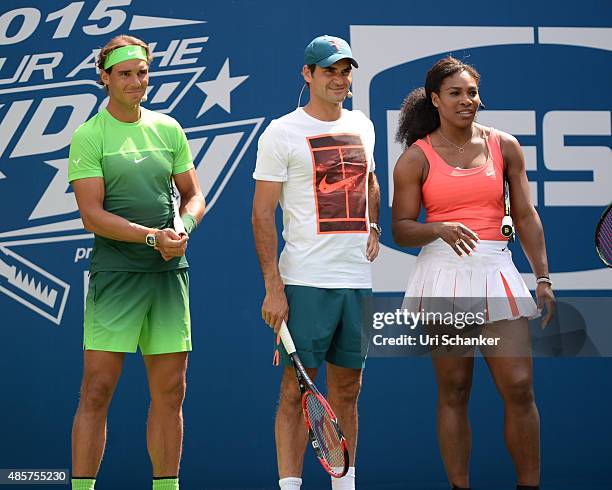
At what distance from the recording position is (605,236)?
3641mm

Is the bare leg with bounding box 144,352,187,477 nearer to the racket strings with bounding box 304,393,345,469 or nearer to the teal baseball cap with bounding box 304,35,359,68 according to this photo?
the racket strings with bounding box 304,393,345,469

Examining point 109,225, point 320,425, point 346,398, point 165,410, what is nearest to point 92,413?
point 165,410

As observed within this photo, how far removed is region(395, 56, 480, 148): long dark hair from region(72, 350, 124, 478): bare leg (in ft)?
4.48

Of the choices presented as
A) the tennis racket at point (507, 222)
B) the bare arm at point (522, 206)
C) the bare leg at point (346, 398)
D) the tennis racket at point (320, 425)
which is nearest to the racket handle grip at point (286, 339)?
the tennis racket at point (320, 425)

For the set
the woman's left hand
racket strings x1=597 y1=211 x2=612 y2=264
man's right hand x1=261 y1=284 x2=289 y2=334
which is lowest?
man's right hand x1=261 y1=284 x2=289 y2=334

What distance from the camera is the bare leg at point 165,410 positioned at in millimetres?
4031

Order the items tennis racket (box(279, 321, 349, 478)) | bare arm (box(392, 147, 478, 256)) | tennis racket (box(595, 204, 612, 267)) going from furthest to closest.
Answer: bare arm (box(392, 147, 478, 256)), tennis racket (box(279, 321, 349, 478)), tennis racket (box(595, 204, 612, 267))

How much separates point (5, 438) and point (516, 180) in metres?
2.46

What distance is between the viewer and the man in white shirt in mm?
3996

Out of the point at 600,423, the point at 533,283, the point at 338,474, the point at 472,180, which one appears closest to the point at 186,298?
the point at 338,474

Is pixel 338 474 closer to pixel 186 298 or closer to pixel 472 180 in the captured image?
pixel 186 298

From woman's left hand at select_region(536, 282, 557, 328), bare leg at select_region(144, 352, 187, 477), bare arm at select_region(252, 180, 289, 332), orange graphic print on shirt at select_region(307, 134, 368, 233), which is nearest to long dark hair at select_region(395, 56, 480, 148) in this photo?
orange graphic print on shirt at select_region(307, 134, 368, 233)

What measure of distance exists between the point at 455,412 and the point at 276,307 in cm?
76

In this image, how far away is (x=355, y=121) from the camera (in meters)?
4.16
